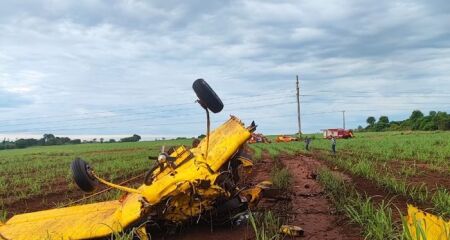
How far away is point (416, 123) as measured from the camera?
2490 inches

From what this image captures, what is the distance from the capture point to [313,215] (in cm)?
605

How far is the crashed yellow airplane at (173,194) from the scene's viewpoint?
4.53 m

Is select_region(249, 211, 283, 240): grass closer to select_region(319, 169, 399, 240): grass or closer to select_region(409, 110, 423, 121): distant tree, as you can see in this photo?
select_region(319, 169, 399, 240): grass

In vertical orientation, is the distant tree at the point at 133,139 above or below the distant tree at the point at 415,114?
below

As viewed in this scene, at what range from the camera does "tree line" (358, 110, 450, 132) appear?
187 ft

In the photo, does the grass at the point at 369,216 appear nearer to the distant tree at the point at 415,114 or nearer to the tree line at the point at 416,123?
the tree line at the point at 416,123

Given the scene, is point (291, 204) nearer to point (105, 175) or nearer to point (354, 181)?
point (354, 181)

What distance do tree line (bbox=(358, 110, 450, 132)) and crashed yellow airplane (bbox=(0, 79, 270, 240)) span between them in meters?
56.4

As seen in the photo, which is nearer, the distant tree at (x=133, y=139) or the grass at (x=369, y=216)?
the grass at (x=369, y=216)

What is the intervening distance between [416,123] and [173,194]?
63.6 metres

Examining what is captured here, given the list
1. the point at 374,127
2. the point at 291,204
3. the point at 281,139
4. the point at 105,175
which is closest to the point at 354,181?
the point at 291,204

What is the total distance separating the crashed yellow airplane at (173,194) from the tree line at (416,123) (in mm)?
56430

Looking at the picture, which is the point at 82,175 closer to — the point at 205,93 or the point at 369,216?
the point at 205,93

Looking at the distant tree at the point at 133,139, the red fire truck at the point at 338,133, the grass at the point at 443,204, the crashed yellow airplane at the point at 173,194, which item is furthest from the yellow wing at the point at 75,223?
the distant tree at the point at 133,139
